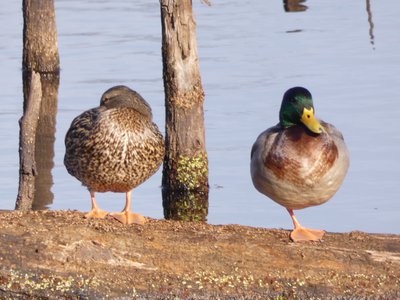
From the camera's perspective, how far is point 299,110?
7.07 metres

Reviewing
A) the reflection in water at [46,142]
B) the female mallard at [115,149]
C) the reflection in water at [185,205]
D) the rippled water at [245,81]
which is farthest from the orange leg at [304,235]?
the reflection in water at [46,142]

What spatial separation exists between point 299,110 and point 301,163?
1.29 ft

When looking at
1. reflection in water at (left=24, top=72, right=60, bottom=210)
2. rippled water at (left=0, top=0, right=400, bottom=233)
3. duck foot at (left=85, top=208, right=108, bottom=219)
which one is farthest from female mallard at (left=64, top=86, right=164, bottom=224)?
reflection in water at (left=24, top=72, right=60, bottom=210)

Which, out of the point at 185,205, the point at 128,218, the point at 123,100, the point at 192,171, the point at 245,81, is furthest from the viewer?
the point at 245,81

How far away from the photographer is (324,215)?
9.76 meters

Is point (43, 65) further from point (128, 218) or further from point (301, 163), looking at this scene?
point (301, 163)

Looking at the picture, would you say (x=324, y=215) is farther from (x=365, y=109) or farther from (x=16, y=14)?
(x=16, y=14)

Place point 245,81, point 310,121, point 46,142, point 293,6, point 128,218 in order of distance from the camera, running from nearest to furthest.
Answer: point 310,121 → point 128,218 → point 46,142 → point 245,81 → point 293,6

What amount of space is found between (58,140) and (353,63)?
4.73 m

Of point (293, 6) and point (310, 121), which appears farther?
point (293, 6)

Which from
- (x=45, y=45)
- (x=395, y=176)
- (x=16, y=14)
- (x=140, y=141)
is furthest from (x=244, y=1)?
(x=140, y=141)

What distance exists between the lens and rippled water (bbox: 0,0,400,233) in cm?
1011

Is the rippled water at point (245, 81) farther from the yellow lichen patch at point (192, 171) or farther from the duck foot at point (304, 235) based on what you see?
the duck foot at point (304, 235)

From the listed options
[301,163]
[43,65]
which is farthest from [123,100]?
[43,65]
